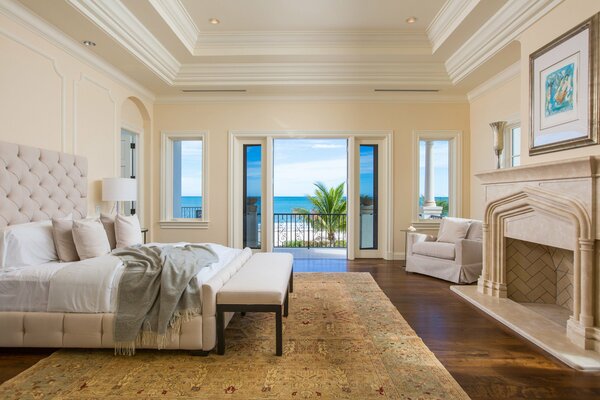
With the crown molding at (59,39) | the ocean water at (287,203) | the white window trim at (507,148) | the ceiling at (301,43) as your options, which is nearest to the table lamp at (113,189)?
the crown molding at (59,39)

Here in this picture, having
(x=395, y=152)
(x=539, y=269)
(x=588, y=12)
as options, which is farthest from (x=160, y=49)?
(x=539, y=269)

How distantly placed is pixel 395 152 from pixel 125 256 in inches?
181

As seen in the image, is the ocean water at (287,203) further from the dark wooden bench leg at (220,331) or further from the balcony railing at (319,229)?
the dark wooden bench leg at (220,331)

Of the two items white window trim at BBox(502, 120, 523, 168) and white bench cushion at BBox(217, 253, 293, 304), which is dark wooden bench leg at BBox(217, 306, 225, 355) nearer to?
white bench cushion at BBox(217, 253, 293, 304)

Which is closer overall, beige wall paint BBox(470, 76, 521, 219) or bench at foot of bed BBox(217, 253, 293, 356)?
bench at foot of bed BBox(217, 253, 293, 356)

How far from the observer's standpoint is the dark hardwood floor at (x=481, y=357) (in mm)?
2041

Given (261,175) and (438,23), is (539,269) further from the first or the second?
(261,175)

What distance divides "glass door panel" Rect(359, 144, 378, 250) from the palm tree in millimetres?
2060

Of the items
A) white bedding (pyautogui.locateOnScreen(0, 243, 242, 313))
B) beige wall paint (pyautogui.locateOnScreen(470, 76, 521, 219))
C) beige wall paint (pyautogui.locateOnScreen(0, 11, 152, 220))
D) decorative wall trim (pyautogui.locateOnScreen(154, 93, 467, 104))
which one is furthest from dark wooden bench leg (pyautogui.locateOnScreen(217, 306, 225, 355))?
decorative wall trim (pyautogui.locateOnScreen(154, 93, 467, 104))

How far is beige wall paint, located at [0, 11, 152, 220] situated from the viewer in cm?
316

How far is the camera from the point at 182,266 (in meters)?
2.56

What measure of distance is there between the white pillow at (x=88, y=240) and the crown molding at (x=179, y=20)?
2.40 meters

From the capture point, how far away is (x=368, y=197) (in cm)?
618

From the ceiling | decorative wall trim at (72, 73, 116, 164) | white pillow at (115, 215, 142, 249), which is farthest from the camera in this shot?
decorative wall trim at (72, 73, 116, 164)
